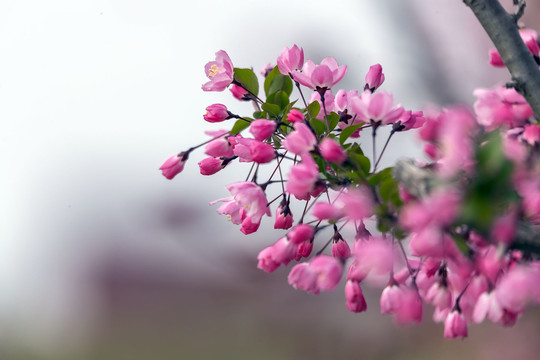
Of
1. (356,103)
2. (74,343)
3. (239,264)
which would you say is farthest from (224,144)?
(74,343)

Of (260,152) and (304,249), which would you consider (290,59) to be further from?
(304,249)

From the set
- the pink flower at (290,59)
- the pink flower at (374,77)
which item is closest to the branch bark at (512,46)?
the pink flower at (374,77)

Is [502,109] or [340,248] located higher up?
[502,109]

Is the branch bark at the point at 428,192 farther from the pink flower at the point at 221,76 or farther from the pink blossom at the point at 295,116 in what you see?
the pink flower at the point at 221,76

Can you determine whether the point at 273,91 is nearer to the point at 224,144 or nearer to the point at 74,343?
the point at 224,144

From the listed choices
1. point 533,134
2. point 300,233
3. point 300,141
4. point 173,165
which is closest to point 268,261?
point 300,233

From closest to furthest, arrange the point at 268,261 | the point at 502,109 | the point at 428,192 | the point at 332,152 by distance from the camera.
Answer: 1. the point at 428,192
2. the point at 332,152
3. the point at 268,261
4. the point at 502,109

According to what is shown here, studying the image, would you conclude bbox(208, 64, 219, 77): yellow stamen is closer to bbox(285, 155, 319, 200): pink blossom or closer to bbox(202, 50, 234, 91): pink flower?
bbox(202, 50, 234, 91): pink flower
